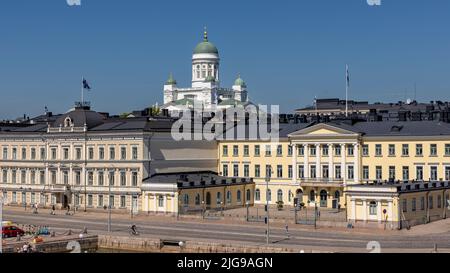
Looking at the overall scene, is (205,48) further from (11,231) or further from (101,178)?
(11,231)

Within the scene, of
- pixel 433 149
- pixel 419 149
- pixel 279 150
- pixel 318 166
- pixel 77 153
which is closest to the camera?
pixel 433 149

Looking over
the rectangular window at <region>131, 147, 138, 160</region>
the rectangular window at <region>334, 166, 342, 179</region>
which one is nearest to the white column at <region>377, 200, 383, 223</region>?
the rectangular window at <region>334, 166, 342, 179</region>

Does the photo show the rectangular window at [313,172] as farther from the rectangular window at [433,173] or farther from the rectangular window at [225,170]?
the rectangular window at [433,173]

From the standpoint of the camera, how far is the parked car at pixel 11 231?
60.9 meters

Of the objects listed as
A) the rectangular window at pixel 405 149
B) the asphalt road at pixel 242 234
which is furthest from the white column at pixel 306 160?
the asphalt road at pixel 242 234

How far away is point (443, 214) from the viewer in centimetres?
7275

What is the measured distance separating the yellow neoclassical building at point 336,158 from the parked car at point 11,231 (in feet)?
82.8

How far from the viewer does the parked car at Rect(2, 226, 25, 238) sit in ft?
200

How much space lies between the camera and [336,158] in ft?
272

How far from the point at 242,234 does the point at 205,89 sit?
11075 centimetres

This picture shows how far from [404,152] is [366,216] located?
16622 mm

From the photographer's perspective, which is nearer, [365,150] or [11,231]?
[11,231]

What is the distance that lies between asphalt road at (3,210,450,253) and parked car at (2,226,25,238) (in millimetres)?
5117

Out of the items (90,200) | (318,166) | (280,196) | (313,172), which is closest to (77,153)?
(90,200)
